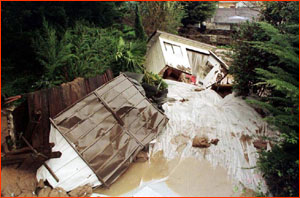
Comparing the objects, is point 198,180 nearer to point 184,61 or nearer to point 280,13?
point 280,13

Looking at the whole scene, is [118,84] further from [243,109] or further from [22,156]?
[243,109]

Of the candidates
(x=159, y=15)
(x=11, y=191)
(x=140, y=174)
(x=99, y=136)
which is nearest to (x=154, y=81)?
(x=99, y=136)

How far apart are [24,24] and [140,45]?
3.94 meters

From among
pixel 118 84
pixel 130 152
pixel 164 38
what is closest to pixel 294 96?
pixel 130 152

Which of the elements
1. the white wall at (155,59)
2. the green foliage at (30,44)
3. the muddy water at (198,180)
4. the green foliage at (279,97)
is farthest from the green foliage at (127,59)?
the muddy water at (198,180)

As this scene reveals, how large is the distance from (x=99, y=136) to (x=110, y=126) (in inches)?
13.9

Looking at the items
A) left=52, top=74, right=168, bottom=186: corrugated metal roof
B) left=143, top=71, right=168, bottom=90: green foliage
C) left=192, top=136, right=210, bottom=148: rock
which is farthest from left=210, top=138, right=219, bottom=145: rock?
left=143, top=71, right=168, bottom=90: green foliage

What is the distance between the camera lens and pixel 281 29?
5410 millimetres

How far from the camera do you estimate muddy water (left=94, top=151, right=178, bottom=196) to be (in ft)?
15.1

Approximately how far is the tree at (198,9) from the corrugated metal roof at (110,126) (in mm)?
13686

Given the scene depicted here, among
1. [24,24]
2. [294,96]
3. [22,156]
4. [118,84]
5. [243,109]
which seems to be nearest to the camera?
[294,96]

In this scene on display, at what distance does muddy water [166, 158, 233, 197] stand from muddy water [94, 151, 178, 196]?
Result: 22 centimetres

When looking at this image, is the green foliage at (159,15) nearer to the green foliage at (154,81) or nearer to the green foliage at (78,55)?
the green foliage at (78,55)

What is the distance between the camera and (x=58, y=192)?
4297mm
